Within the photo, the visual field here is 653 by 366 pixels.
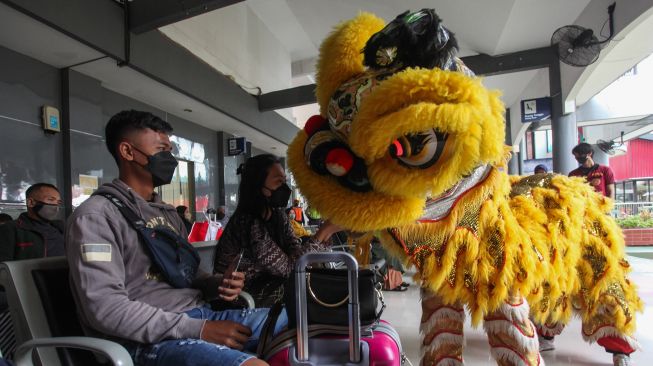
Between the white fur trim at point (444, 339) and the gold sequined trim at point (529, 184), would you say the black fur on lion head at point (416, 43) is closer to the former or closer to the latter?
the gold sequined trim at point (529, 184)

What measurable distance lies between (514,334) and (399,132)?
672 millimetres

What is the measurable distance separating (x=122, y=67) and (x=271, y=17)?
15.1 feet

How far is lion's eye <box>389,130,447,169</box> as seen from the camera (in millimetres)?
974

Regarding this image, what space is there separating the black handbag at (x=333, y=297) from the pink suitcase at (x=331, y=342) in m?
0.03

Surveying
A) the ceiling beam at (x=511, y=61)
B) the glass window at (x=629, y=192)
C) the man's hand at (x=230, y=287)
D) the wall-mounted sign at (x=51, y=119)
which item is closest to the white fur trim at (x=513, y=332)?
the man's hand at (x=230, y=287)

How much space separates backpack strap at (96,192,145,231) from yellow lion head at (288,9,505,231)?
0.48 metres

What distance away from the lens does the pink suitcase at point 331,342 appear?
1035 millimetres

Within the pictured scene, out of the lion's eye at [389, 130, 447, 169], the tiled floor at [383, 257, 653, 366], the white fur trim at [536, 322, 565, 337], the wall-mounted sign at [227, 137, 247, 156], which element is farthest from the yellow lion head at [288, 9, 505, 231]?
the wall-mounted sign at [227, 137, 247, 156]

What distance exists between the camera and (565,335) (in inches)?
102

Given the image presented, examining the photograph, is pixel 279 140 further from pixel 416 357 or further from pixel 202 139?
pixel 416 357

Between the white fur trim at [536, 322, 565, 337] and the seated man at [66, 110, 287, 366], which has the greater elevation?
the seated man at [66, 110, 287, 366]

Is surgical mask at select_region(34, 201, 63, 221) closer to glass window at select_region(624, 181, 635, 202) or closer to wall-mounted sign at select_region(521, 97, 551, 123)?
wall-mounted sign at select_region(521, 97, 551, 123)

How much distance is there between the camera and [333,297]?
43.5 inches

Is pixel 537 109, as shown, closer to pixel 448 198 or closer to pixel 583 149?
pixel 583 149
